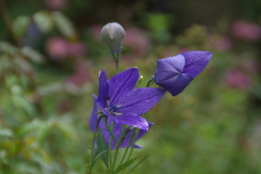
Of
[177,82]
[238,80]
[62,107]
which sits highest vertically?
[62,107]

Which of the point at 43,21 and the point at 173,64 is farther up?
the point at 43,21

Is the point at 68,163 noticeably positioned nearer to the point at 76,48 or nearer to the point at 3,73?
the point at 3,73

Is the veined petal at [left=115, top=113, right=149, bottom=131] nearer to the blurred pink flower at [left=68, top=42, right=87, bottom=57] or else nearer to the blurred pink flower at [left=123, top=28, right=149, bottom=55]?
the blurred pink flower at [left=123, top=28, right=149, bottom=55]

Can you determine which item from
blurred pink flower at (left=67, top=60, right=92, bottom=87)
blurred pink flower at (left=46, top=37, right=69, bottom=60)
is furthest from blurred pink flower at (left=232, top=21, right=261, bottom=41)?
blurred pink flower at (left=46, top=37, right=69, bottom=60)

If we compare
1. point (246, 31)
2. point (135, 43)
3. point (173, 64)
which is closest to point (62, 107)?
point (135, 43)

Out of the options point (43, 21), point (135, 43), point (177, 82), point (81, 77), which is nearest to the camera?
point (177, 82)

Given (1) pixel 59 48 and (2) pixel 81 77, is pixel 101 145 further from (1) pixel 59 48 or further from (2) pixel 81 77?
(1) pixel 59 48

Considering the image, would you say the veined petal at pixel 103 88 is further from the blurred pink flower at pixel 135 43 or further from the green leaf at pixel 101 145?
the blurred pink flower at pixel 135 43

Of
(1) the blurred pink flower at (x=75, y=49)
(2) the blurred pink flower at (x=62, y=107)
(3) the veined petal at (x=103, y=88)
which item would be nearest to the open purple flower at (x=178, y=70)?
(3) the veined petal at (x=103, y=88)
